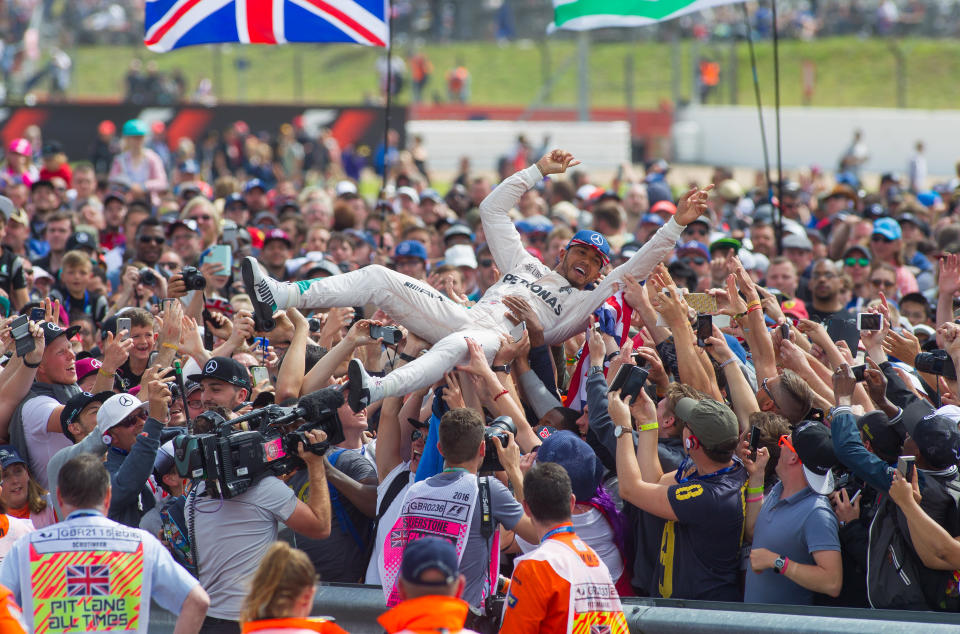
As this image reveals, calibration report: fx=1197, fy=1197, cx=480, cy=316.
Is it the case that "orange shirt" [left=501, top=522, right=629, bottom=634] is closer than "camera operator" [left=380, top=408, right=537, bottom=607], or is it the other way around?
"orange shirt" [left=501, top=522, right=629, bottom=634]

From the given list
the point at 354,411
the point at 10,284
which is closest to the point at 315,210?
the point at 10,284

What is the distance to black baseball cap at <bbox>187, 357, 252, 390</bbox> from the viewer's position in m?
6.26

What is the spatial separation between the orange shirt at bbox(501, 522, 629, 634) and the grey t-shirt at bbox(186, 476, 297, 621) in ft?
4.09

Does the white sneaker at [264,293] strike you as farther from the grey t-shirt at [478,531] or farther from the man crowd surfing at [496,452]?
the grey t-shirt at [478,531]

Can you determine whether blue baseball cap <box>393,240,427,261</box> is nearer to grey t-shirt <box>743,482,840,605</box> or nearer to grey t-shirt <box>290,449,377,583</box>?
grey t-shirt <box>290,449,377,583</box>

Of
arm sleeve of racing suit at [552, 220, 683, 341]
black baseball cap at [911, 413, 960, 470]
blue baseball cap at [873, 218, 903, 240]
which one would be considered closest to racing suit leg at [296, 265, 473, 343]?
arm sleeve of racing suit at [552, 220, 683, 341]

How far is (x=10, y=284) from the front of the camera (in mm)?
9758

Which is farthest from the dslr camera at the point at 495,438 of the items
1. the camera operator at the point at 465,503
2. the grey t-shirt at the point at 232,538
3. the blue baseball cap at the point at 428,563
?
the blue baseball cap at the point at 428,563

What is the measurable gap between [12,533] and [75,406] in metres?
0.98

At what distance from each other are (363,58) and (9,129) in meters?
19.5

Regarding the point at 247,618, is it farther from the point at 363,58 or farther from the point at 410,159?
the point at 363,58

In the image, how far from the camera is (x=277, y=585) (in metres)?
4.01

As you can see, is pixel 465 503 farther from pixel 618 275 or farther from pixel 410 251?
pixel 410 251

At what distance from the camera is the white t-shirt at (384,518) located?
573 centimetres
